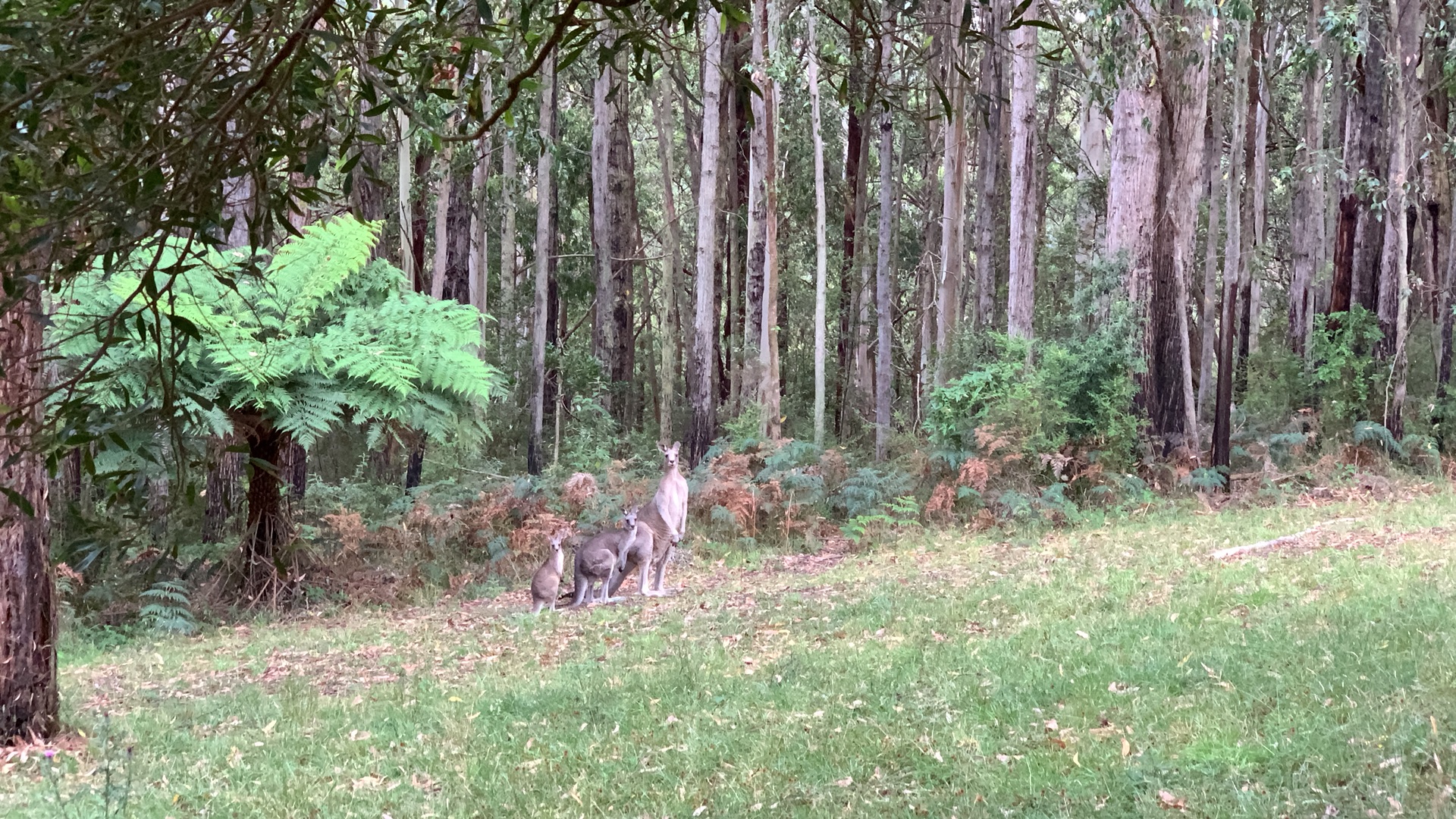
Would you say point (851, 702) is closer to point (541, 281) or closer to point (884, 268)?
point (541, 281)

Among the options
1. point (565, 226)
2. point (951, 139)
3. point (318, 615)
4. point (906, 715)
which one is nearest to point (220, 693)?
point (318, 615)

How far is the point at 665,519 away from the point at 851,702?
16.7 feet

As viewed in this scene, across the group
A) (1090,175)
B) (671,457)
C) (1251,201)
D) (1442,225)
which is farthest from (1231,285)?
Answer: (1251,201)

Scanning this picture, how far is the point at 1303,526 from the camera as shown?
1095cm

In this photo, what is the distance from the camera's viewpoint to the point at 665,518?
11039 millimetres

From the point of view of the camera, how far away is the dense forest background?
245 cm

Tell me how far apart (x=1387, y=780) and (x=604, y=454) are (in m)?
14.8

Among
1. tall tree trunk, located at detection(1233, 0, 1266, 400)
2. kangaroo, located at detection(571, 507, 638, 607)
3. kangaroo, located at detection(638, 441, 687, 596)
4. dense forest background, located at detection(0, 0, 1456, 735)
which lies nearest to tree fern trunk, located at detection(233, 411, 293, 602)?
dense forest background, located at detection(0, 0, 1456, 735)

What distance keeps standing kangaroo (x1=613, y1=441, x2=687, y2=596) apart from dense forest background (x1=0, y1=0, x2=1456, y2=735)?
154cm

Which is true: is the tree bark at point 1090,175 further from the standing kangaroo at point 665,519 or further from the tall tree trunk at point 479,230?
the standing kangaroo at point 665,519

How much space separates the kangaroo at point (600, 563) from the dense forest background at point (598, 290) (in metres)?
1.71

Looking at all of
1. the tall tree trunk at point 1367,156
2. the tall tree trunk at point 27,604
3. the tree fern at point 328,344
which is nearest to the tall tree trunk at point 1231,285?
the tall tree trunk at point 1367,156

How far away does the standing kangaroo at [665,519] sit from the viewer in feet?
35.3

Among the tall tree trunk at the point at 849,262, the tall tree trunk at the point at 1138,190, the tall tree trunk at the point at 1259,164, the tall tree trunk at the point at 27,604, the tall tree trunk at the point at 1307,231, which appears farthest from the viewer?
the tall tree trunk at the point at 849,262
